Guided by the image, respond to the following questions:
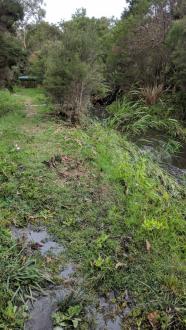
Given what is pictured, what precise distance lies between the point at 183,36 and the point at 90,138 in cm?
553

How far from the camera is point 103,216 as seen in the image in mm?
4391

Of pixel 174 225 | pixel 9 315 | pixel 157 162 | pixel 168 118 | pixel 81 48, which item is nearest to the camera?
pixel 9 315

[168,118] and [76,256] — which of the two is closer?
[76,256]

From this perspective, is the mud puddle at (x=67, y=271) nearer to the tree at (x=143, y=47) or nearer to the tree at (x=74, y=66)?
the tree at (x=74, y=66)

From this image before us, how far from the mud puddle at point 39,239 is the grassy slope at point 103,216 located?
0.34 ft

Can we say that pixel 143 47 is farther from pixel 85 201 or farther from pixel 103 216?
pixel 103 216

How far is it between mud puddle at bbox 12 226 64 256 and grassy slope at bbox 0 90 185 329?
0.10 metres

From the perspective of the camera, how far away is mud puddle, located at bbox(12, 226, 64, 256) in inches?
144

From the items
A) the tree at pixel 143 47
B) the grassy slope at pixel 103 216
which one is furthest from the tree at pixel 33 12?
the grassy slope at pixel 103 216

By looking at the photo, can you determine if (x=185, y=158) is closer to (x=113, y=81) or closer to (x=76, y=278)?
(x=76, y=278)

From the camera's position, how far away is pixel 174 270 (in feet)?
11.3

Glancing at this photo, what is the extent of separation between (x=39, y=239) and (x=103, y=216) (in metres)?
0.97

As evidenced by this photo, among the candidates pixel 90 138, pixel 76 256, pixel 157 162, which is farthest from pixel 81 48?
pixel 76 256

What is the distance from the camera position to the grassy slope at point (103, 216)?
10.4 feet
